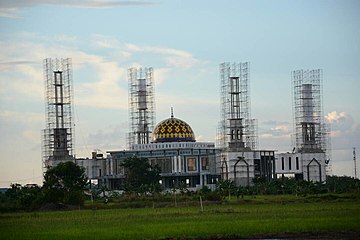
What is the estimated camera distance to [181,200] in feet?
338

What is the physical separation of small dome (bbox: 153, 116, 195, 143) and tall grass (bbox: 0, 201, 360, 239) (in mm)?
80660

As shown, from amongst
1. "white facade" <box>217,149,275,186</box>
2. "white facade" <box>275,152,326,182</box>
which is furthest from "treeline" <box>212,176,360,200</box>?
"white facade" <box>275,152,326,182</box>

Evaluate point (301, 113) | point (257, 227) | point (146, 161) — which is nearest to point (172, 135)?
point (146, 161)

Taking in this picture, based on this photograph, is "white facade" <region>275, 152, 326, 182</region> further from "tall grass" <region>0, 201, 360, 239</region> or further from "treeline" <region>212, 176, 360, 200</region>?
"tall grass" <region>0, 201, 360, 239</region>

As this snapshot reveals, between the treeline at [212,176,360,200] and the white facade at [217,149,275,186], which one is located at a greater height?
the white facade at [217,149,275,186]

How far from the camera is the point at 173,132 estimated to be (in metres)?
160

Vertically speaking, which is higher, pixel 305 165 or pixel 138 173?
pixel 305 165

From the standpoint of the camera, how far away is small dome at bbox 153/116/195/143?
525ft

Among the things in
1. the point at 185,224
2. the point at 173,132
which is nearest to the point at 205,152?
the point at 173,132

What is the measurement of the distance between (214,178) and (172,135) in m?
10.1

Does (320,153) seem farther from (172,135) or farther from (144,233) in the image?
(144,233)

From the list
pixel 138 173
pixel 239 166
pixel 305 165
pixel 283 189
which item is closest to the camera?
pixel 283 189

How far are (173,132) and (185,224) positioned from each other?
98033mm

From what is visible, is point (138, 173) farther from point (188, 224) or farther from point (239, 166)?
point (188, 224)
